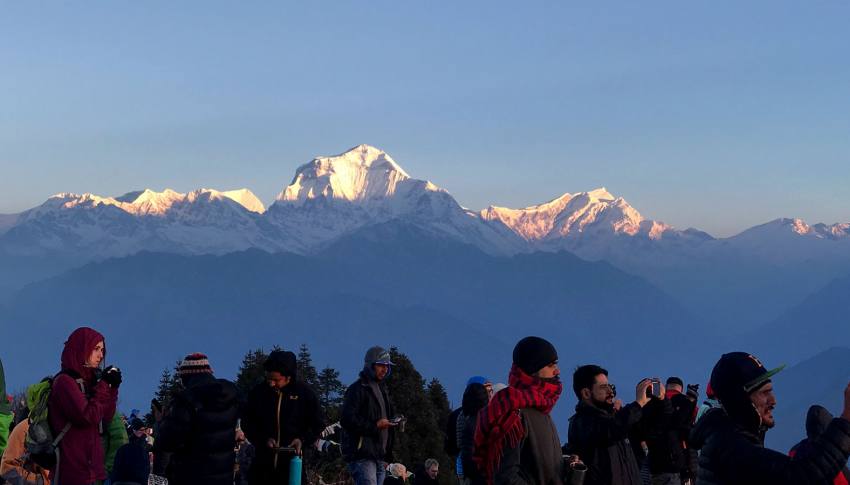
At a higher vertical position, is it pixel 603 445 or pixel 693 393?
pixel 693 393

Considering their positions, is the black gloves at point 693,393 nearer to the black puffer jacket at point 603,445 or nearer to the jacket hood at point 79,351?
the black puffer jacket at point 603,445

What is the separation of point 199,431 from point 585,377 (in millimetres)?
3140

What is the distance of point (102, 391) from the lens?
9141mm

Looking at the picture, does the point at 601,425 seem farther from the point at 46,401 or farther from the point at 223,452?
the point at 46,401

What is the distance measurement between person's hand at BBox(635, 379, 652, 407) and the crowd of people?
0.09ft

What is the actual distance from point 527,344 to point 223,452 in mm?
3615

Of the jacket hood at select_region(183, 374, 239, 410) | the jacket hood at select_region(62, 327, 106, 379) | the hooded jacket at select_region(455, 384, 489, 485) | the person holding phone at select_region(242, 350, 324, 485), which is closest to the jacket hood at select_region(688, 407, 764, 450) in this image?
the jacket hood at select_region(183, 374, 239, 410)

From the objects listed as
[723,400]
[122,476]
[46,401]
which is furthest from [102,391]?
[723,400]

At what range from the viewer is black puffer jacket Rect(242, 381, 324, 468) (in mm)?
10711

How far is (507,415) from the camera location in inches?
262

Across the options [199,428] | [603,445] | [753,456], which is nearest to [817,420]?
[603,445]

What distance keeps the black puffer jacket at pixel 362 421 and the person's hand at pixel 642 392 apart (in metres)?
3.85

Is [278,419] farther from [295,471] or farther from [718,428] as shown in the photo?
[718,428]

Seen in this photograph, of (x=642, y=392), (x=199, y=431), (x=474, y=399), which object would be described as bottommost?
(x=199, y=431)
